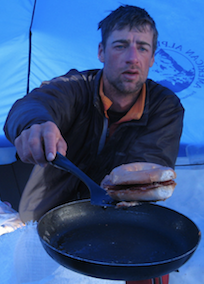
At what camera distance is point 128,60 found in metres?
1.86

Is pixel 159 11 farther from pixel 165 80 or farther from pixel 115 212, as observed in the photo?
pixel 115 212

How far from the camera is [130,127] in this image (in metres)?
1.87

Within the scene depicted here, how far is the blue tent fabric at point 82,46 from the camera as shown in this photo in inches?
122

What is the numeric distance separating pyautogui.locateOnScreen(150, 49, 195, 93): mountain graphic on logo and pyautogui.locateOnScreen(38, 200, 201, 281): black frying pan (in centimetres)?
235

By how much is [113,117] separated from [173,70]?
1.58 meters

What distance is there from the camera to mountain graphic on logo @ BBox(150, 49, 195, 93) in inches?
123

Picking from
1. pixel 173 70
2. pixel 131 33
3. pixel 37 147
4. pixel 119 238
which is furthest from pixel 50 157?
pixel 173 70

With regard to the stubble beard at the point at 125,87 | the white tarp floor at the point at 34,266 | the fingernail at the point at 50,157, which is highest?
the stubble beard at the point at 125,87

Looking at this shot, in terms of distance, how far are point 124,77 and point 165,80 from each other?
149cm

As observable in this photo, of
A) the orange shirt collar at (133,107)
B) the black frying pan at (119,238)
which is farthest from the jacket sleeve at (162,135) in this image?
the black frying pan at (119,238)

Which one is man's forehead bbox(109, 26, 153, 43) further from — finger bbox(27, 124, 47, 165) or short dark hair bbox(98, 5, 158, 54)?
finger bbox(27, 124, 47, 165)

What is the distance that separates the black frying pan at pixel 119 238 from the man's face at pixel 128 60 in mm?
999

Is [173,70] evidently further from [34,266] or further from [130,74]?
[34,266]

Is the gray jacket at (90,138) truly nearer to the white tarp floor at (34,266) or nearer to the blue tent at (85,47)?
the white tarp floor at (34,266)
